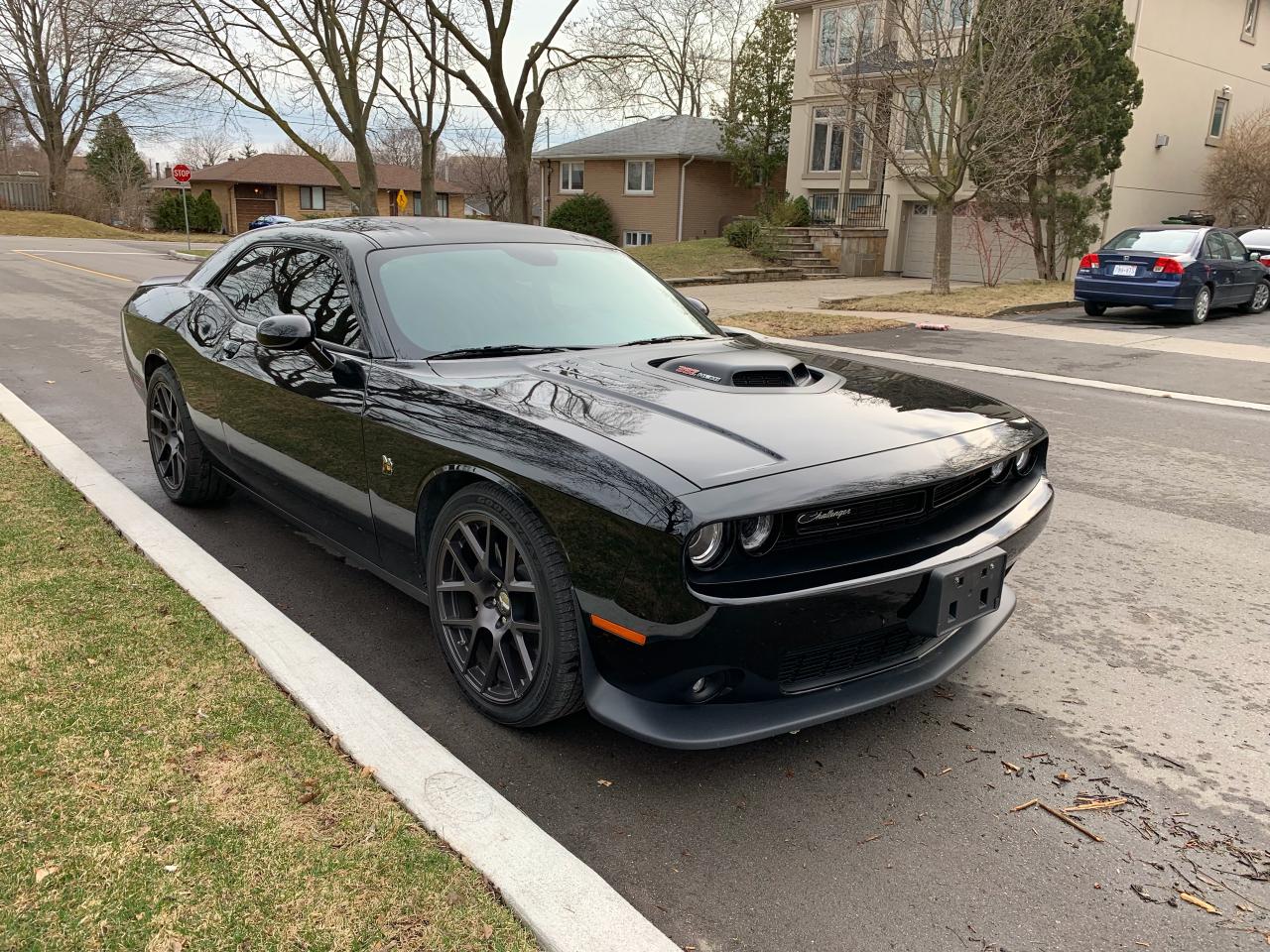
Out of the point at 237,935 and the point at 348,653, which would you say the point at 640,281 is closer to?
the point at 348,653

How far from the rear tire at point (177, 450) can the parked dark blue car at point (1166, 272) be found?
15.1 m

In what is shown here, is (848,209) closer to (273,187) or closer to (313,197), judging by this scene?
(313,197)

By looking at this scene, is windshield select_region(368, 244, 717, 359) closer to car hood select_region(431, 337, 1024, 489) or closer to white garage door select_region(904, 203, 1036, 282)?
car hood select_region(431, 337, 1024, 489)

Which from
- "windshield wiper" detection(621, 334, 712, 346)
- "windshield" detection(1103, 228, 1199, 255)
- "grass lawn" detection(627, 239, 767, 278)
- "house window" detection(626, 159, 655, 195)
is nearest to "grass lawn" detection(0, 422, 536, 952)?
"windshield wiper" detection(621, 334, 712, 346)

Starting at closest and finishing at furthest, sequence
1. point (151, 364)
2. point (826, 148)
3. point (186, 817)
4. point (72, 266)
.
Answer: point (186, 817) → point (151, 364) → point (72, 266) → point (826, 148)

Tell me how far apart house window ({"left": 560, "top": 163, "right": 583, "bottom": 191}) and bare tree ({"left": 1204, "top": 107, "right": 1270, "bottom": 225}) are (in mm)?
24513

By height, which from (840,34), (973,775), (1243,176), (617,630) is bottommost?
(973,775)

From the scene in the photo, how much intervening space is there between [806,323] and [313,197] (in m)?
55.0

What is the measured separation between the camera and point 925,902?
2377mm

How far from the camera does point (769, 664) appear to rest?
2600mm

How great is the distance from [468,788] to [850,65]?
23.8 m

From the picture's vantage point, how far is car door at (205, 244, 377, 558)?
143 inches

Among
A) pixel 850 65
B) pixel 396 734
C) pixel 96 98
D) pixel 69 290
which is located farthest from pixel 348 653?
pixel 96 98

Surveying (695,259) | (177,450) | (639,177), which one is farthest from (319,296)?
(639,177)
